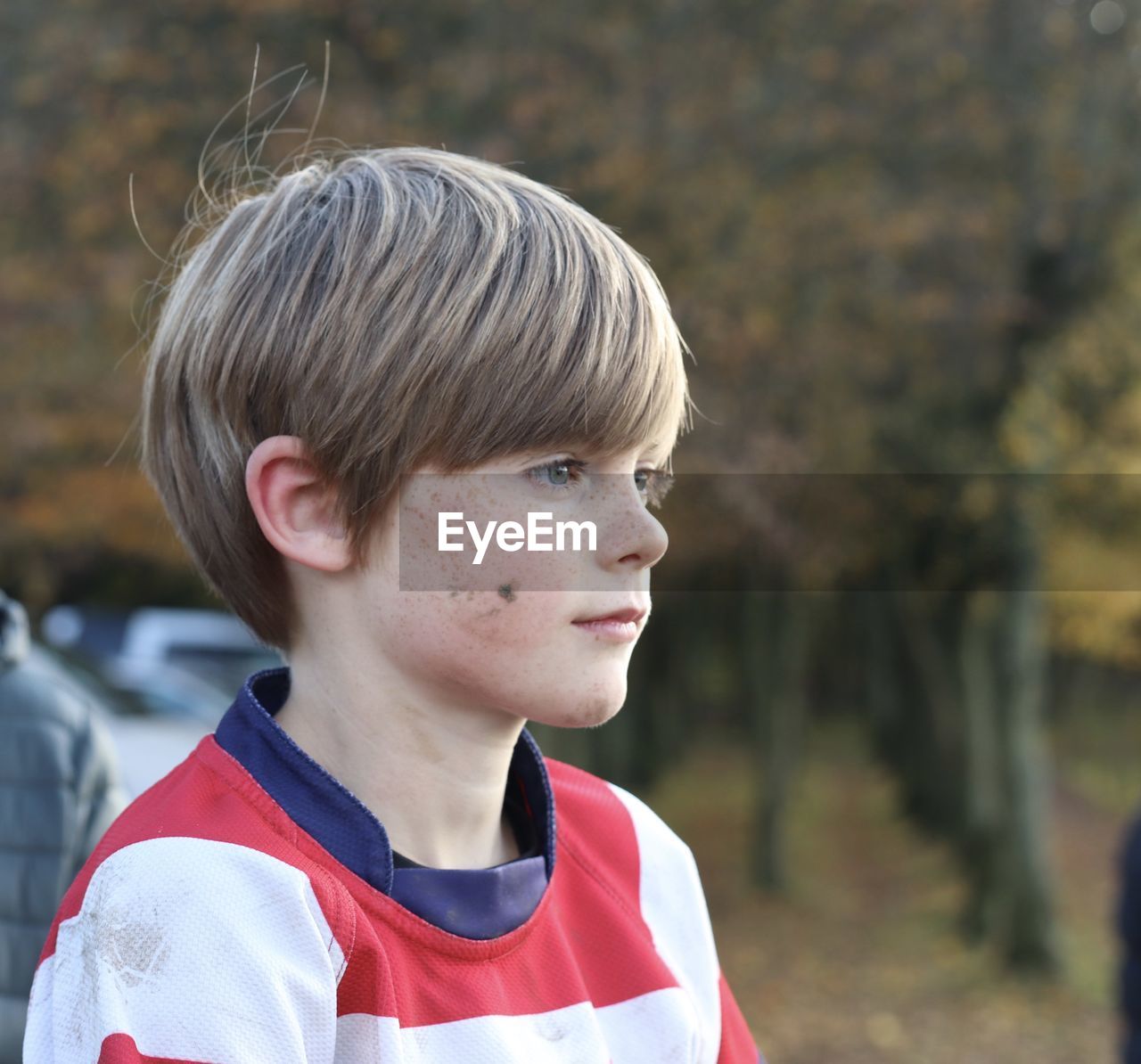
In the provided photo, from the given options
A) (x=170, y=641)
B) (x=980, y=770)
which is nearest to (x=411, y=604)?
(x=170, y=641)

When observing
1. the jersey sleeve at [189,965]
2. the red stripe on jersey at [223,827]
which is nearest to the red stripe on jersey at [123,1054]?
the jersey sleeve at [189,965]

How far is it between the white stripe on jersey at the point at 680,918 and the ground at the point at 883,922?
4.76 meters

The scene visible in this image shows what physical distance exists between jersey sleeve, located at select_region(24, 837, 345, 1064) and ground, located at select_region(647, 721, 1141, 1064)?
5305 millimetres

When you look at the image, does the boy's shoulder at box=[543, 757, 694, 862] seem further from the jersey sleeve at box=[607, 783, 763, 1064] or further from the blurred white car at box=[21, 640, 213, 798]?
the blurred white car at box=[21, 640, 213, 798]

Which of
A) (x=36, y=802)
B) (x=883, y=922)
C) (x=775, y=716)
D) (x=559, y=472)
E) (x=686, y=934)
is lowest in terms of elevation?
(x=883, y=922)

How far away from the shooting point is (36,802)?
1874 millimetres

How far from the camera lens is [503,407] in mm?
1242

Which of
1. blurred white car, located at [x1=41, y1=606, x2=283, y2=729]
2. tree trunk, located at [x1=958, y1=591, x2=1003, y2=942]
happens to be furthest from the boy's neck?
tree trunk, located at [x1=958, y1=591, x2=1003, y2=942]

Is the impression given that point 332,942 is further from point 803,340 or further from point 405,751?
point 803,340

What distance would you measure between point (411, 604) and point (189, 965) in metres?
0.38

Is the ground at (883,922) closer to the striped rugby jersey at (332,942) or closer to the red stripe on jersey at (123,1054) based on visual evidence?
the striped rugby jersey at (332,942)

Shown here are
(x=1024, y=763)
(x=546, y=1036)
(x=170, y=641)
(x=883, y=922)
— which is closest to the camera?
(x=546, y=1036)

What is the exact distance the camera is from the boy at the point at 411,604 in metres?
1.14

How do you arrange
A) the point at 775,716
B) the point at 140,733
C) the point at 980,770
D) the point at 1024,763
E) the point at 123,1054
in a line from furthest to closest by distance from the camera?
1. the point at 775,716
2. the point at 980,770
3. the point at 1024,763
4. the point at 140,733
5. the point at 123,1054
